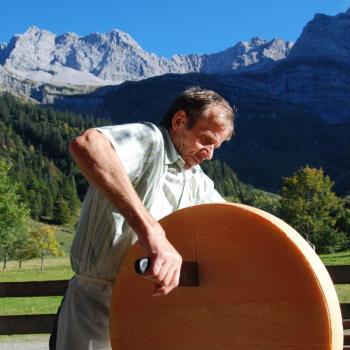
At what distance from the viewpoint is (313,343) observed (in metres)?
1.69

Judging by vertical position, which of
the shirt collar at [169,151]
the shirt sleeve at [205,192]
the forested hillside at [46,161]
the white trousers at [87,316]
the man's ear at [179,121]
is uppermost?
the forested hillside at [46,161]

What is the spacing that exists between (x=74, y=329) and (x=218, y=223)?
2.32 feet

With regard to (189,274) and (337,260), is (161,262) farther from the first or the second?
(337,260)

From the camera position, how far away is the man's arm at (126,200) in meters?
1.51

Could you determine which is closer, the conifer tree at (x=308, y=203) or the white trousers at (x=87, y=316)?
the white trousers at (x=87, y=316)

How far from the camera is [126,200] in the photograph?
5.54 feet

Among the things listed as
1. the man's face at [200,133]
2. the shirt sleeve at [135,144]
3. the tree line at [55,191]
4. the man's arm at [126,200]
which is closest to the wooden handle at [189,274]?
the man's arm at [126,200]

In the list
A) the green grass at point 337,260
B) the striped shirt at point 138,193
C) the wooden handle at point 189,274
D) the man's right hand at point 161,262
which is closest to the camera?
the man's right hand at point 161,262

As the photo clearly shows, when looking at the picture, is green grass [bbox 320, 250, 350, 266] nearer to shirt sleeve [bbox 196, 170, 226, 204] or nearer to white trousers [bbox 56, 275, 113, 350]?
shirt sleeve [bbox 196, 170, 226, 204]

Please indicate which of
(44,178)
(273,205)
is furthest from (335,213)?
(44,178)

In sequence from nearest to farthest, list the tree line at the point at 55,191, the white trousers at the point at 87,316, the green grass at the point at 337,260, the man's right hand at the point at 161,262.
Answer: the man's right hand at the point at 161,262 < the white trousers at the point at 87,316 < the green grass at the point at 337,260 < the tree line at the point at 55,191

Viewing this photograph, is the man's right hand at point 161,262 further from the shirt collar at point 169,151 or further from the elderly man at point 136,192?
the shirt collar at point 169,151

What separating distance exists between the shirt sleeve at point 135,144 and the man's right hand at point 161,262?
1.43 feet

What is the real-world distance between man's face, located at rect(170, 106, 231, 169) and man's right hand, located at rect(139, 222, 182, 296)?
729 mm
